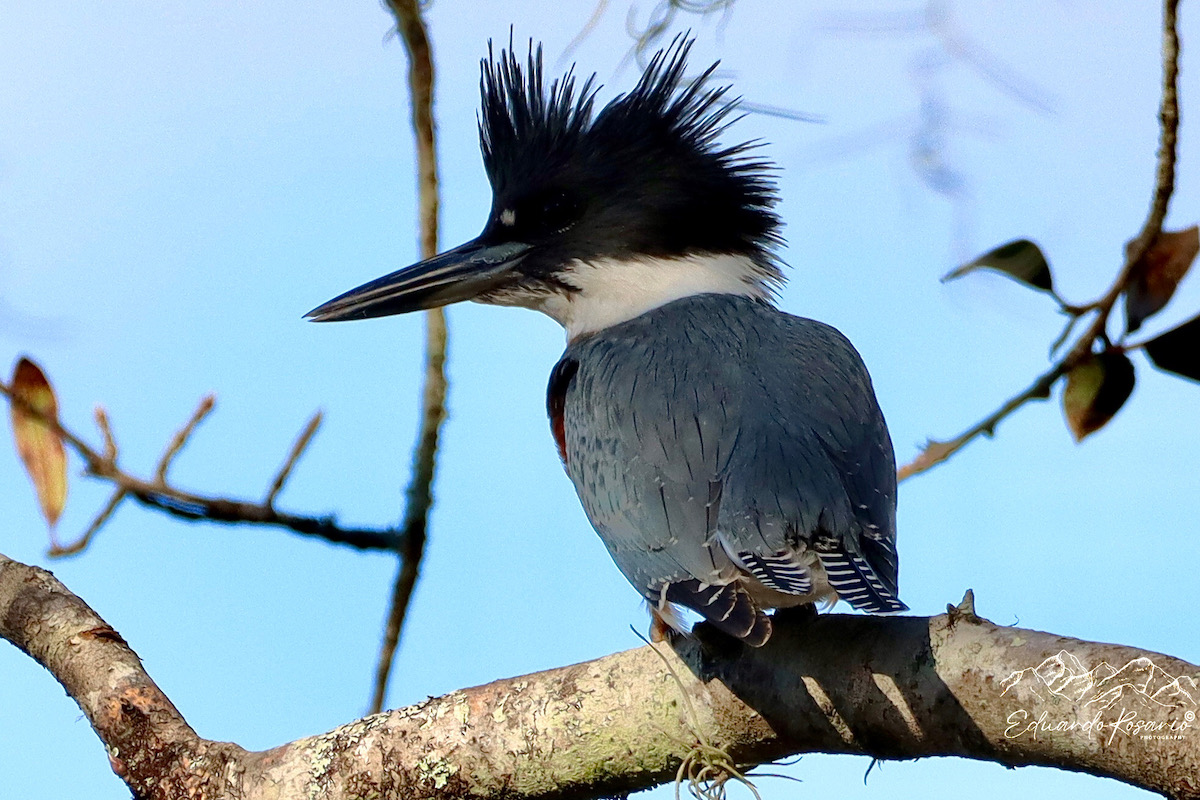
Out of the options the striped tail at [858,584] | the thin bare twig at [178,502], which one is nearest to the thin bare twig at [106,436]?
the thin bare twig at [178,502]

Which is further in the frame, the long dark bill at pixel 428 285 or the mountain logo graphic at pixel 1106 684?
the long dark bill at pixel 428 285

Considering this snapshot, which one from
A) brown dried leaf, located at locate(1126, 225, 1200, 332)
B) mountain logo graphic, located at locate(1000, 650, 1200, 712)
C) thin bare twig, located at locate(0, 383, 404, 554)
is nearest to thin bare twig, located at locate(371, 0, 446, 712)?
thin bare twig, located at locate(0, 383, 404, 554)

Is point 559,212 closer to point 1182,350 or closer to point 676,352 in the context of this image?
point 676,352

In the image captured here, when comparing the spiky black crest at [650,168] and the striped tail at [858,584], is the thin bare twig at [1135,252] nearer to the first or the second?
the striped tail at [858,584]

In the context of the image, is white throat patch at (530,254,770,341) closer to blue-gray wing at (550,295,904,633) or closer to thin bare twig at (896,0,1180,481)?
blue-gray wing at (550,295,904,633)

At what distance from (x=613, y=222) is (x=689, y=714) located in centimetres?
167

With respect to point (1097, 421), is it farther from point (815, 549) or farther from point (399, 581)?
point (399, 581)

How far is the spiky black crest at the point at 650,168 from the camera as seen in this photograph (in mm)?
3617

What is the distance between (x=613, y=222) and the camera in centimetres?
360

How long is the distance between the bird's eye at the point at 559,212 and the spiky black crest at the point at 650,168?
0.05ft

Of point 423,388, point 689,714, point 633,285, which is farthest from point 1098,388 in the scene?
point 633,285

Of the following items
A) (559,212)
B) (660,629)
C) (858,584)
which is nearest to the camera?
(858,584)

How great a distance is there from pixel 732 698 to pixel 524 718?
389mm

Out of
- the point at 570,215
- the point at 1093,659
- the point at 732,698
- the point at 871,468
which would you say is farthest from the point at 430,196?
the point at 1093,659
